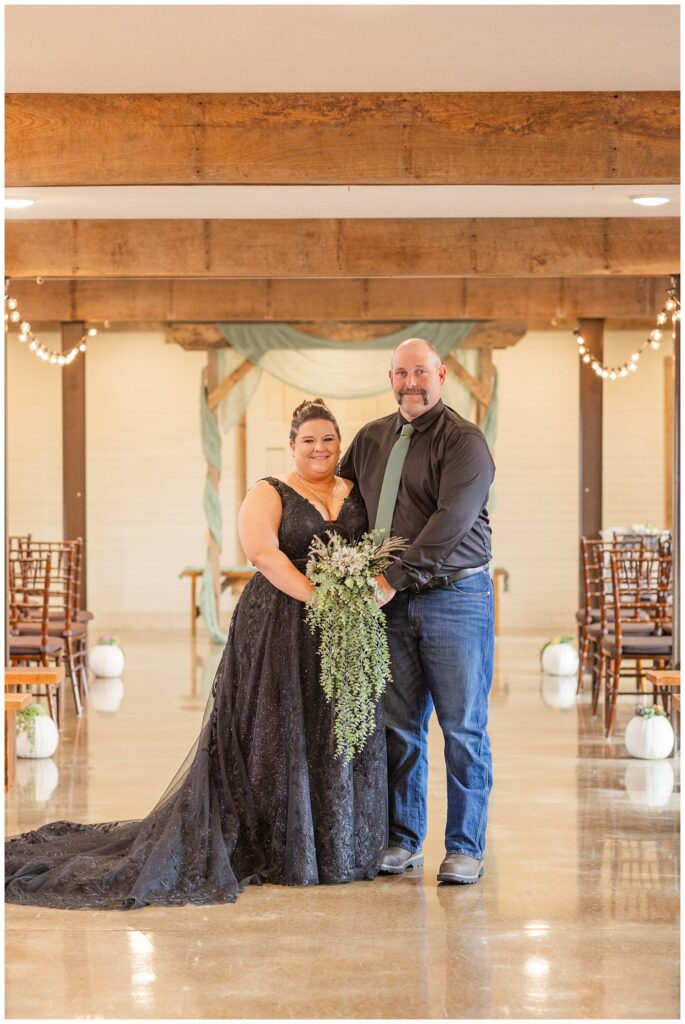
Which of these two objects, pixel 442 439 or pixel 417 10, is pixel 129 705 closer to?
pixel 442 439

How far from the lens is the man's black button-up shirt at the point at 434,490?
4.18m

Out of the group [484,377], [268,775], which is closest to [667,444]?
[484,377]

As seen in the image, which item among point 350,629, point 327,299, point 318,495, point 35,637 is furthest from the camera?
point 327,299

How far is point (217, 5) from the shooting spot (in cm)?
422

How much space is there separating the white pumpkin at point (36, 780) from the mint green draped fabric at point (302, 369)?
16.5 ft

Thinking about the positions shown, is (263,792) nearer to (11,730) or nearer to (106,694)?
(11,730)

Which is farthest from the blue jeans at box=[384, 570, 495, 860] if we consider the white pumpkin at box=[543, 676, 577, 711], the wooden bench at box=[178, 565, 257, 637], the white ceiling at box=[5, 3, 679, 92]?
the wooden bench at box=[178, 565, 257, 637]

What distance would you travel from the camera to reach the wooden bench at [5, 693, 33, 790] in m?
5.40

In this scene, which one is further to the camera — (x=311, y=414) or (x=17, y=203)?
(x=17, y=203)

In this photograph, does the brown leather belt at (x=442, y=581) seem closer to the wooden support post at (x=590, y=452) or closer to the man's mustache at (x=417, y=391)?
the man's mustache at (x=417, y=391)

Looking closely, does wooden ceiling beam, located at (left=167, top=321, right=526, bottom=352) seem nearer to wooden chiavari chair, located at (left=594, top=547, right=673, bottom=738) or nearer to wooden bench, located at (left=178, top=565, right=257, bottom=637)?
wooden bench, located at (left=178, top=565, right=257, bottom=637)

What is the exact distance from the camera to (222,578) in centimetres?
1181

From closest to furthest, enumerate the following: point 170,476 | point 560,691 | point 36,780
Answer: point 36,780 → point 560,691 → point 170,476

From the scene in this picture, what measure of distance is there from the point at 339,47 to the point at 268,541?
5.90 feet
